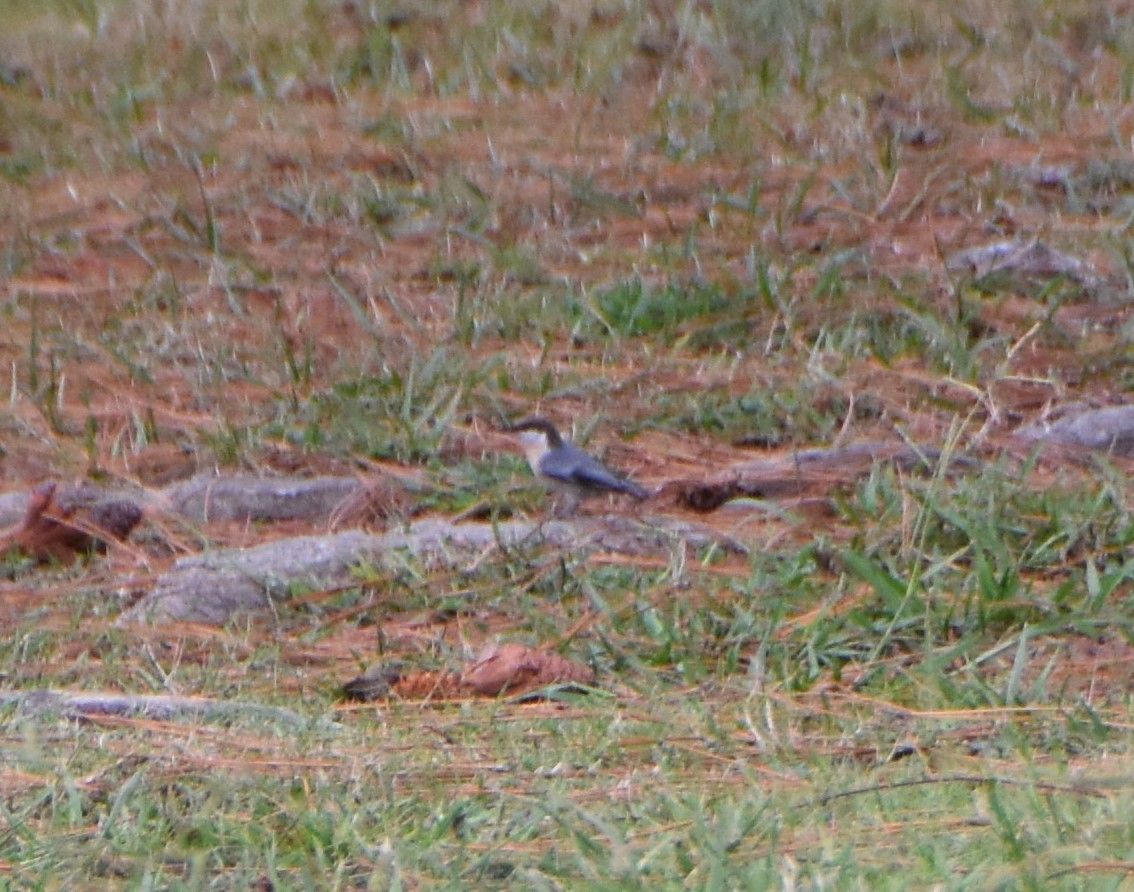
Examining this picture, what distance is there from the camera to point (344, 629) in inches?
183

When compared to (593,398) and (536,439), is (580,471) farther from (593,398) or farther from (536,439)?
(593,398)

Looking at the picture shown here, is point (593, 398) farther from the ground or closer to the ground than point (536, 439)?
closer to the ground

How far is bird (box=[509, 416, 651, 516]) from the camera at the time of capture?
537cm

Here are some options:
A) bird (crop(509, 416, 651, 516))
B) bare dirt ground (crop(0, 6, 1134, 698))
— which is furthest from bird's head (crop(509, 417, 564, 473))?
bare dirt ground (crop(0, 6, 1134, 698))

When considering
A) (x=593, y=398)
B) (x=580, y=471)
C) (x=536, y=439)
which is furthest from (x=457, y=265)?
(x=580, y=471)

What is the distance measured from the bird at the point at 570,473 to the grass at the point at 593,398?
120 millimetres

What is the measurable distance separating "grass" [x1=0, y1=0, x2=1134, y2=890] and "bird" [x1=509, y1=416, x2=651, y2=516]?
0.12m

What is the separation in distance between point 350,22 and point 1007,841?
318 inches

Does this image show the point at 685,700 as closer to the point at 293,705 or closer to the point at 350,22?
the point at 293,705

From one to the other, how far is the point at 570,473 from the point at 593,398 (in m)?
1.11

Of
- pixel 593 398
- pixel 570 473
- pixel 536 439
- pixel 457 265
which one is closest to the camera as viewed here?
pixel 570 473

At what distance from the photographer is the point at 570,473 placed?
5.35 meters

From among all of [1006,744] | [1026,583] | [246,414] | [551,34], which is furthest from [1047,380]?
[551,34]

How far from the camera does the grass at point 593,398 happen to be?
10.5ft
